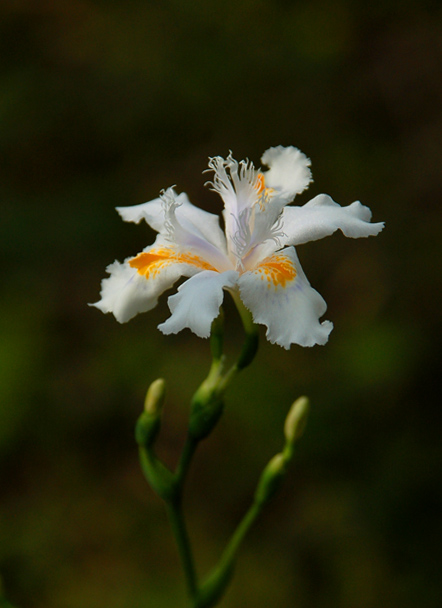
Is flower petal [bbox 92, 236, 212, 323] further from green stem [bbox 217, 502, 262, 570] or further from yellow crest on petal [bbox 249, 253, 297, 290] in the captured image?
green stem [bbox 217, 502, 262, 570]

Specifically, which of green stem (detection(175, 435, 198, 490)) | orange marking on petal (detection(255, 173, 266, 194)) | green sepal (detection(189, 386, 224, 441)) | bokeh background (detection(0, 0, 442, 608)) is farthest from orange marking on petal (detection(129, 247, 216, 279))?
bokeh background (detection(0, 0, 442, 608))

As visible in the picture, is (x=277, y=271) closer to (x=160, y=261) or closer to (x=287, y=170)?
(x=160, y=261)

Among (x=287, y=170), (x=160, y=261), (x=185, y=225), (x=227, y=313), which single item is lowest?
(x=160, y=261)

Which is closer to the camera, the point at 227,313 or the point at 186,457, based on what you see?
the point at 186,457

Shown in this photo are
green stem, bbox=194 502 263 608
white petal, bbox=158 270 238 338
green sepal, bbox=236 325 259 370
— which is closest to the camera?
white petal, bbox=158 270 238 338

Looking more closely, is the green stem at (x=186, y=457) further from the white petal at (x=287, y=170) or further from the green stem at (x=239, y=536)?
the white petal at (x=287, y=170)

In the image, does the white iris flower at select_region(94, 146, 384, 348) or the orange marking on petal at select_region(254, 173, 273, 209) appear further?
the orange marking on petal at select_region(254, 173, 273, 209)

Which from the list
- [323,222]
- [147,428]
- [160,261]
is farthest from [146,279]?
[323,222]

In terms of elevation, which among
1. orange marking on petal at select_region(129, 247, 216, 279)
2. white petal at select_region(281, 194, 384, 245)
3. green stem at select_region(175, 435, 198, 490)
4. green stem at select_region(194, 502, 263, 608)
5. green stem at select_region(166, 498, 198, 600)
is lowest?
green stem at select_region(194, 502, 263, 608)
